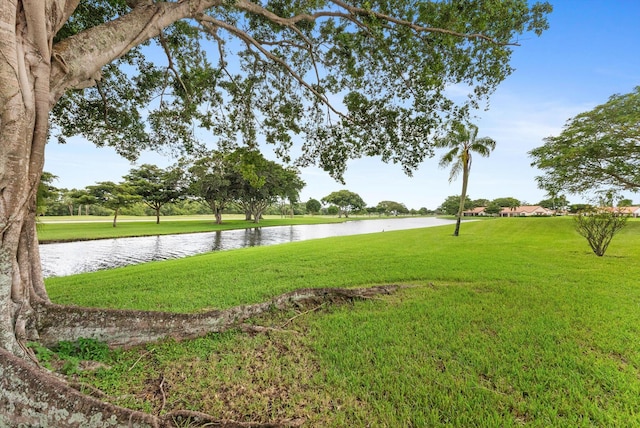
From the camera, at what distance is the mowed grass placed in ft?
6.95

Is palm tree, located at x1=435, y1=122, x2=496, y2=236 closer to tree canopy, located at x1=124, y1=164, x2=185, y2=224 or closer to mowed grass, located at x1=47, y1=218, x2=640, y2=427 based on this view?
mowed grass, located at x1=47, y1=218, x2=640, y2=427

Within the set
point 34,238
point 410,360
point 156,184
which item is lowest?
point 410,360

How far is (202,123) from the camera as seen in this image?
7375mm

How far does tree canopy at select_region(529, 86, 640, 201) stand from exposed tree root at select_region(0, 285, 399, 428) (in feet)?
68.5

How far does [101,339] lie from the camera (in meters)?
2.99

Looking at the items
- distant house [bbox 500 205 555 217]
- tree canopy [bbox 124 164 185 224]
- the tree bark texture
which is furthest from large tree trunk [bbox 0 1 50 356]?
distant house [bbox 500 205 555 217]

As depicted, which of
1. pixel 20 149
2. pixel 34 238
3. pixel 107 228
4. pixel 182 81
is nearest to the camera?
pixel 20 149

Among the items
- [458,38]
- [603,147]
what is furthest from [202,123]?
[603,147]

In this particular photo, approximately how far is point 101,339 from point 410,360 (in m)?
3.62

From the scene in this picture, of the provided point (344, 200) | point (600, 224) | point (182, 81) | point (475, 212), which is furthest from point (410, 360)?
point (475, 212)

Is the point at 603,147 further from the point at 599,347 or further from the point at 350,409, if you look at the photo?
the point at 350,409

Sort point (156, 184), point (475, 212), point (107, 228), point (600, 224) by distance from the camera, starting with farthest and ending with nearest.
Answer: point (475, 212)
point (156, 184)
point (107, 228)
point (600, 224)

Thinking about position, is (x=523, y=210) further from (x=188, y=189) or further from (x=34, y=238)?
(x=34, y=238)

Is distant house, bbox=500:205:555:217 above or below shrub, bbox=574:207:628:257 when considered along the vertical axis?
above
